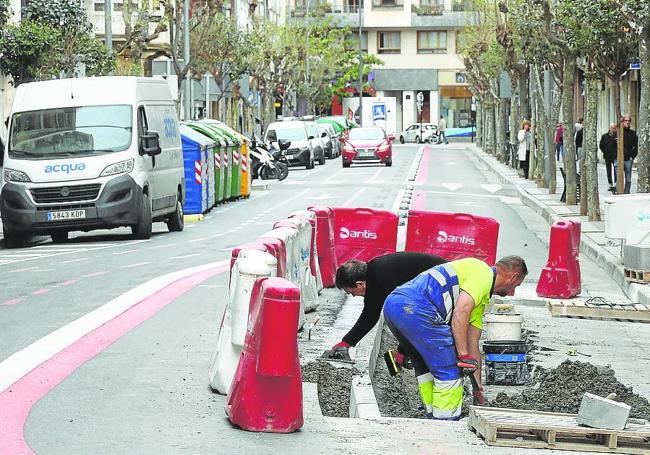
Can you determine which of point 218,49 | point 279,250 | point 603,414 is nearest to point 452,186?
point 218,49

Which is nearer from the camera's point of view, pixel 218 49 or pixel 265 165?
pixel 265 165

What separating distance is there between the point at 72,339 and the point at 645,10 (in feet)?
46.6

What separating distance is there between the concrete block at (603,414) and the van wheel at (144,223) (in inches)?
664

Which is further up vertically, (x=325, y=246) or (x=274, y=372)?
(x=274, y=372)

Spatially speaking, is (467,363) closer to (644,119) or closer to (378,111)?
(644,119)

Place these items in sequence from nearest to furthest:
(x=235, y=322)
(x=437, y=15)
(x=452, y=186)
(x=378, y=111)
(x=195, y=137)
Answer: (x=235, y=322) → (x=195, y=137) → (x=452, y=186) → (x=378, y=111) → (x=437, y=15)

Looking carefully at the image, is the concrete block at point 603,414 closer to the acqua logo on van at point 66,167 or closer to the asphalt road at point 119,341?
the asphalt road at point 119,341

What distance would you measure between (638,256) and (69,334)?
7481mm

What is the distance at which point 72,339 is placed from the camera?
12688 mm

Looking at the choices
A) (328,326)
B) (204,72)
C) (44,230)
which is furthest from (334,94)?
(328,326)

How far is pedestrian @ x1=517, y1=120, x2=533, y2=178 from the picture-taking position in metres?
49.6

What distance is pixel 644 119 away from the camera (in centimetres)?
2561

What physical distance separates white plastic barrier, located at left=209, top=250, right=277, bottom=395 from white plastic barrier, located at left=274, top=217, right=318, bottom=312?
4.44 metres

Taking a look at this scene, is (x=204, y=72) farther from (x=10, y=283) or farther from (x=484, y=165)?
(x=10, y=283)
